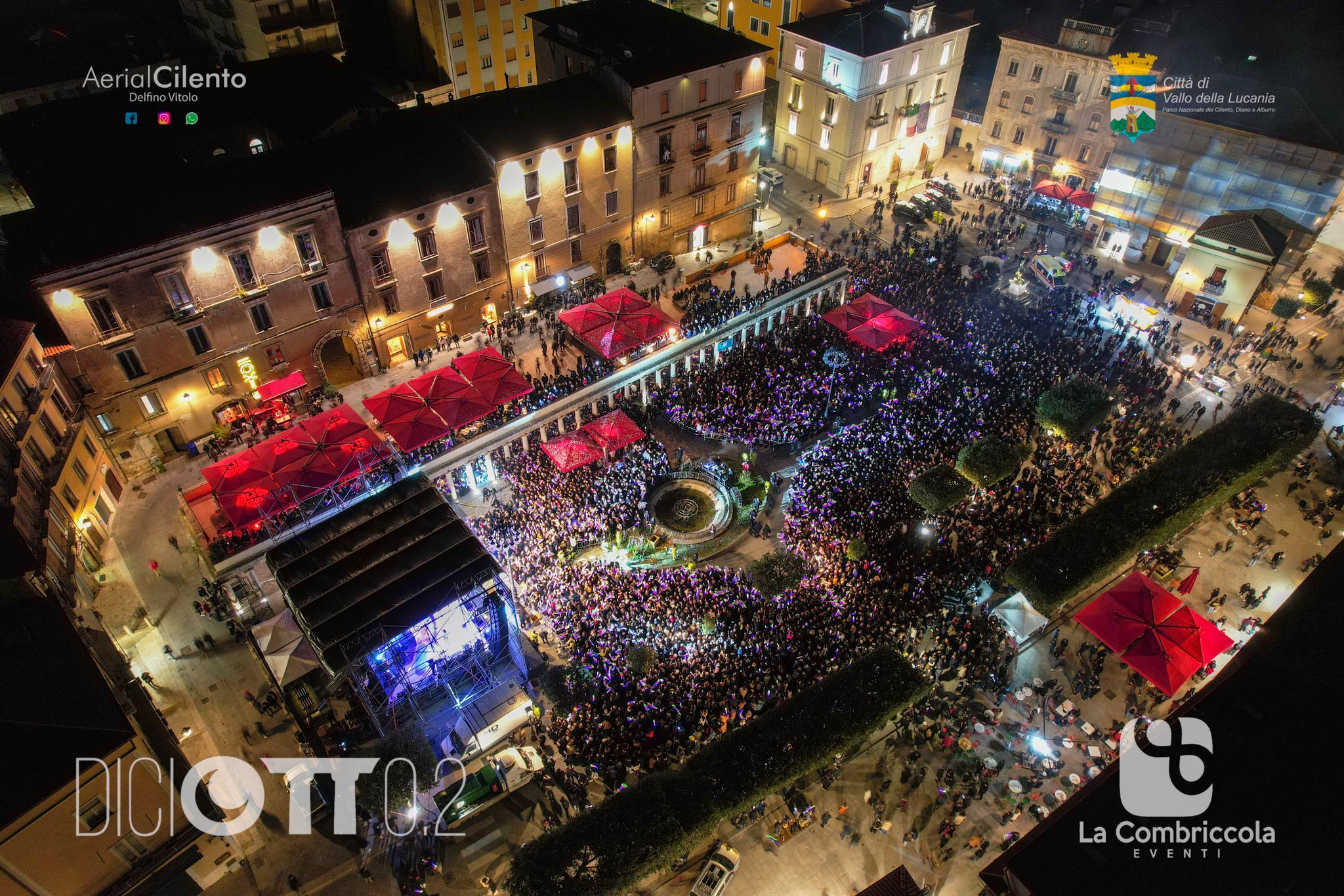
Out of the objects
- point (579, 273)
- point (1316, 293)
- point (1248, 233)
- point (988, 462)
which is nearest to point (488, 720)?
point (988, 462)

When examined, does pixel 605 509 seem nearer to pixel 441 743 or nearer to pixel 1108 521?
pixel 441 743

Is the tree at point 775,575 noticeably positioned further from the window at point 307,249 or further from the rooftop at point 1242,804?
the window at point 307,249

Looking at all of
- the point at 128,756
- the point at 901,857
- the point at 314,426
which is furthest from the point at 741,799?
the point at 314,426

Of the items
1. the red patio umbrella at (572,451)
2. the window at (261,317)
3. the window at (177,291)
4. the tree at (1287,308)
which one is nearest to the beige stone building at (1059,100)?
the tree at (1287,308)

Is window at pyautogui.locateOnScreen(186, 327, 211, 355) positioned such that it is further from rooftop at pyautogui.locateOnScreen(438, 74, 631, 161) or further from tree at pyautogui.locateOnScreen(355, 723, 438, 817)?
tree at pyautogui.locateOnScreen(355, 723, 438, 817)

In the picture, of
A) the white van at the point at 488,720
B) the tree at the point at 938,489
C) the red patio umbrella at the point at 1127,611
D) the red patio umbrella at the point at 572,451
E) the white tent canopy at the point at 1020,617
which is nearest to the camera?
the white van at the point at 488,720

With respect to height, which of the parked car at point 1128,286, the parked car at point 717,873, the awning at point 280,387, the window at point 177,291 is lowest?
the parked car at point 717,873
